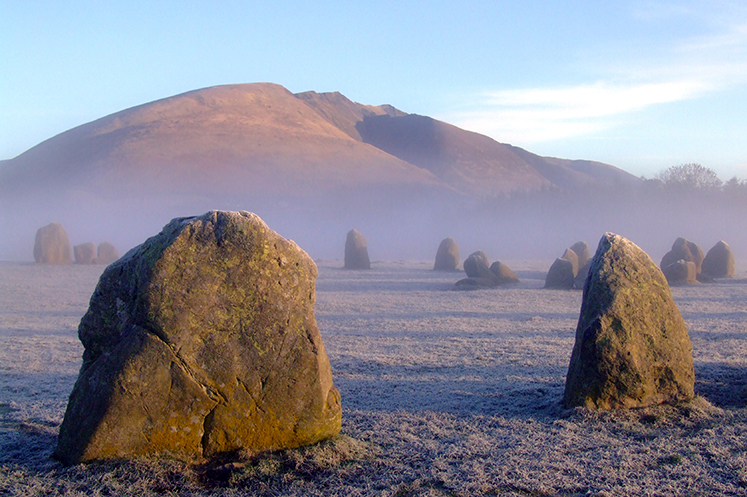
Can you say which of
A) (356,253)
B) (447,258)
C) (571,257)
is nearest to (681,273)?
(571,257)

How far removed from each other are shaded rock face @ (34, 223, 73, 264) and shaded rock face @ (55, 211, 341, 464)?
2595 centimetres

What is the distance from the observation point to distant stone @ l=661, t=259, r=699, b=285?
19328 mm

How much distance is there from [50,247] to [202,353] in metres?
26.7

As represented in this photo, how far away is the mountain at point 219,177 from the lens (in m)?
76.7

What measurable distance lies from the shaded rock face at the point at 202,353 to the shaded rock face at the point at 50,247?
85.1 feet

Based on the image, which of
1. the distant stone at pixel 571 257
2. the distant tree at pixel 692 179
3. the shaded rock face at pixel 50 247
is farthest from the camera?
the distant tree at pixel 692 179

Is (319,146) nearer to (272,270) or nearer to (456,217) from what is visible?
(456,217)

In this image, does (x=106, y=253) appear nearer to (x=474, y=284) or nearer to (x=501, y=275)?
(x=474, y=284)

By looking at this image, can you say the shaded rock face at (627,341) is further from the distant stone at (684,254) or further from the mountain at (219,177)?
the mountain at (219,177)

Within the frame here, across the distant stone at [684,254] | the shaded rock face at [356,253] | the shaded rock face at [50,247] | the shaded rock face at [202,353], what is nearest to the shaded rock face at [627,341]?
the shaded rock face at [202,353]

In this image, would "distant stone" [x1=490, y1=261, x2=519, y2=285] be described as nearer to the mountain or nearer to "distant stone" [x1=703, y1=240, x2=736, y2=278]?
"distant stone" [x1=703, y1=240, x2=736, y2=278]

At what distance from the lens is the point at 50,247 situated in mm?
26438

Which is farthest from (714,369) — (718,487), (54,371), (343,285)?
(343,285)

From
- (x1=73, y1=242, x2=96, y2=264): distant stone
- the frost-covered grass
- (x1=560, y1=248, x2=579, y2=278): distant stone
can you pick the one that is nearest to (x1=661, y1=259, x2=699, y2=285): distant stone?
(x1=560, y1=248, x2=579, y2=278): distant stone
